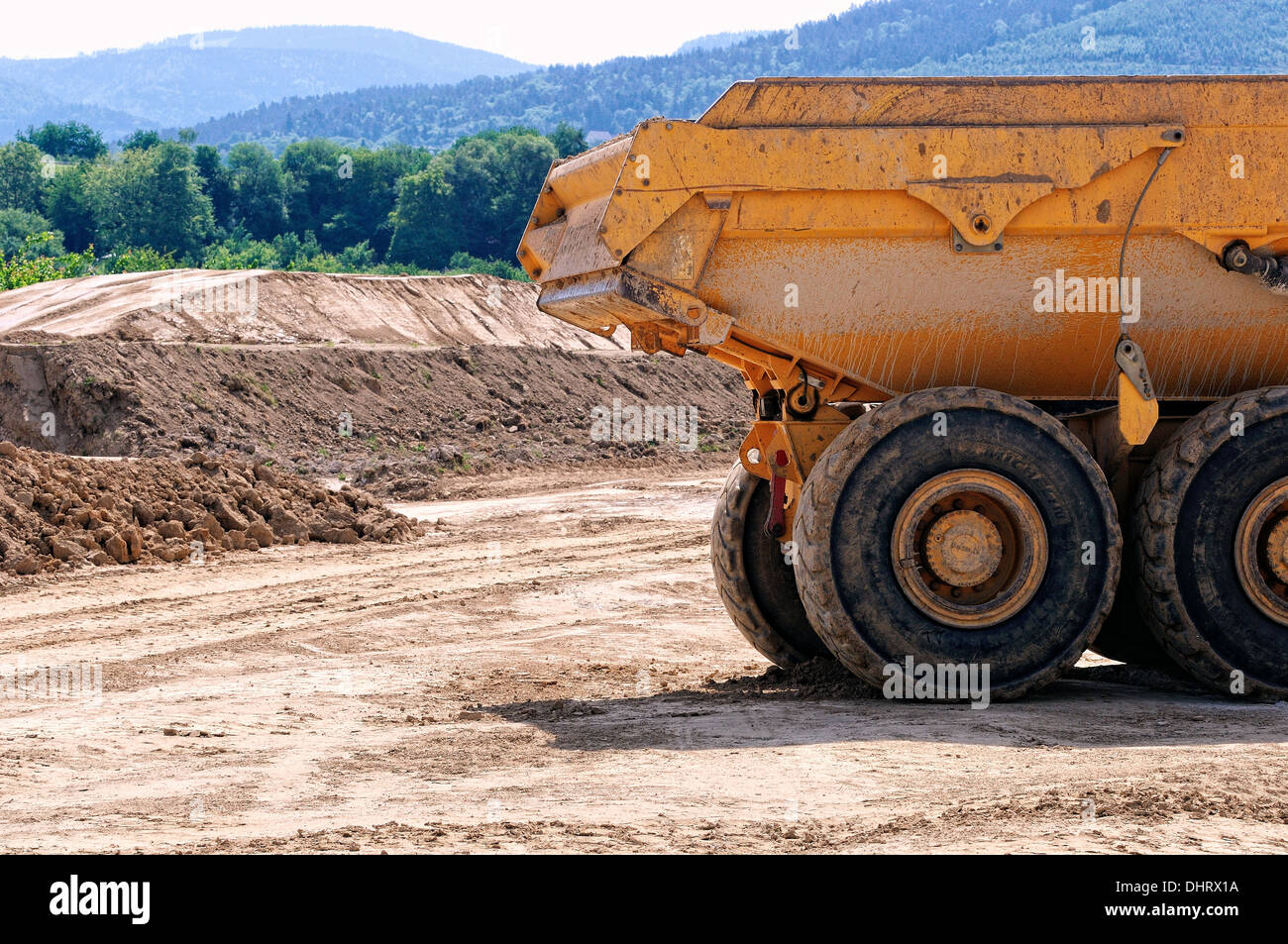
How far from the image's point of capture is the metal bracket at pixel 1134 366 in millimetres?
7074

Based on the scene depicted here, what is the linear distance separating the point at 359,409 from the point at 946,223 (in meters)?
19.0

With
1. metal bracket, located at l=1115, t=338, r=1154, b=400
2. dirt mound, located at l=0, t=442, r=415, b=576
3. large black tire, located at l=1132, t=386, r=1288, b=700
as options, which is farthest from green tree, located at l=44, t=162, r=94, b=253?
large black tire, located at l=1132, t=386, r=1288, b=700

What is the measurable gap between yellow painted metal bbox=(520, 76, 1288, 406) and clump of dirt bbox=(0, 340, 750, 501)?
13.8 meters

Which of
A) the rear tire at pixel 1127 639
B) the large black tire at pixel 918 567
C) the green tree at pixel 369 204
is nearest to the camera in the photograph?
the large black tire at pixel 918 567

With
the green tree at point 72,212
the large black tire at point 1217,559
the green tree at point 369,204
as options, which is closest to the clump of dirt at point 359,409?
the large black tire at point 1217,559

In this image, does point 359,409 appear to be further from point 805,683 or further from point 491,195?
point 491,195

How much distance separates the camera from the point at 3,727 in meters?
7.21

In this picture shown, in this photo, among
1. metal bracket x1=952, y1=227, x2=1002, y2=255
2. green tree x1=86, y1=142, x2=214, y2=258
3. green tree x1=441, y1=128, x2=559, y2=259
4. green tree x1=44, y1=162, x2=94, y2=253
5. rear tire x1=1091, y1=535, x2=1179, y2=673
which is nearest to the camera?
metal bracket x1=952, y1=227, x2=1002, y2=255

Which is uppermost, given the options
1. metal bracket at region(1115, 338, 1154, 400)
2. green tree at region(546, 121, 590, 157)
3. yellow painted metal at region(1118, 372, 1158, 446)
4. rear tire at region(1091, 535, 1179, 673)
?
green tree at region(546, 121, 590, 157)

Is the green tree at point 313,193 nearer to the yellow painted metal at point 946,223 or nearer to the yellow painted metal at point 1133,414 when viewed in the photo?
the yellow painted metal at point 946,223

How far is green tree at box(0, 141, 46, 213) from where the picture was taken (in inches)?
3113

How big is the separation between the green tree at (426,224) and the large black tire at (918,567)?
246ft

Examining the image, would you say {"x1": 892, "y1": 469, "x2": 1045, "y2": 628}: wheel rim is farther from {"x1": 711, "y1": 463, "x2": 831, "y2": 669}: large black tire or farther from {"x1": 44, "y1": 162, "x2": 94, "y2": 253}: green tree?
{"x1": 44, "y1": 162, "x2": 94, "y2": 253}: green tree

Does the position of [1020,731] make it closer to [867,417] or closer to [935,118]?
[867,417]
